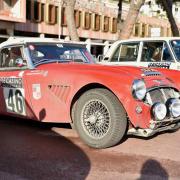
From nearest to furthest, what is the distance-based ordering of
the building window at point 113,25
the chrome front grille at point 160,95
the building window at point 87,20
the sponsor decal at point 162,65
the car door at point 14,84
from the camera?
the chrome front grille at point 160,95
the car door at point 14,84
the sponsor decal at point 162,65
the building window at point 87,20
the building window at point 113,25

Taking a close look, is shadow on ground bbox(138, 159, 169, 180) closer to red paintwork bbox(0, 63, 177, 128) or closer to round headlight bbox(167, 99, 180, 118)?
red paintwork bbox(0, 63, 177, 128)

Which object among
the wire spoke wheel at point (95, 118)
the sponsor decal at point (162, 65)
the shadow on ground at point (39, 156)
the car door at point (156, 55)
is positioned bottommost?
the shadow on ground at point (39, 156)

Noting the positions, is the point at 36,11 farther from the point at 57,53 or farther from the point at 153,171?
the point at 153,171

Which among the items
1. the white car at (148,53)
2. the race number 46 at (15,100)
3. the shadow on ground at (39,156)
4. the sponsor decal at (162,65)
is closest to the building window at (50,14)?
the white car at (148,53)

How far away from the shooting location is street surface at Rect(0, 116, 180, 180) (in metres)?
5.66

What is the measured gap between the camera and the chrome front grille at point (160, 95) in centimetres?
695

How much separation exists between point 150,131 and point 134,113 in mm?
426

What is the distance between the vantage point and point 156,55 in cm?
1145

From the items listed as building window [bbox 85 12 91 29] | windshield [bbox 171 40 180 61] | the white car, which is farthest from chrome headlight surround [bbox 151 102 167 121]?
building window [bbox 85 12 91 29]

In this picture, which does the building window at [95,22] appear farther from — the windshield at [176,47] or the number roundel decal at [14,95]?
the number roundel decal at [14,95]

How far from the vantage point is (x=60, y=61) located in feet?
27.7

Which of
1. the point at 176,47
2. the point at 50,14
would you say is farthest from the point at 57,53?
the point at 50,14

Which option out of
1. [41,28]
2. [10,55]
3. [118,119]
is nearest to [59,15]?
[41,28]

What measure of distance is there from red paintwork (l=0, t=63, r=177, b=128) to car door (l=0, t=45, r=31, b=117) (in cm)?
6
